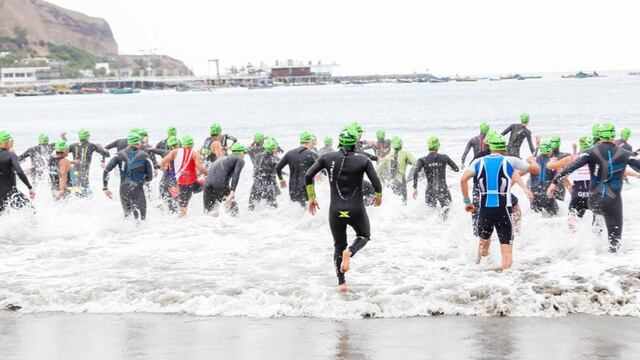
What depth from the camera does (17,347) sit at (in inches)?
297

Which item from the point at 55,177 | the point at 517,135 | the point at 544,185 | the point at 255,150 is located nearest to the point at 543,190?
the point at 544,185

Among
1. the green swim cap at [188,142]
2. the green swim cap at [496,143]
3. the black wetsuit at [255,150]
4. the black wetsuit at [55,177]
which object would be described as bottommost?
the black wetsuit at [55,177]

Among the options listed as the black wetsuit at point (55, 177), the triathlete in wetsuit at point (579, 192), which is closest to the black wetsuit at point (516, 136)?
the triathlete in wetsuit at point (579, 192)

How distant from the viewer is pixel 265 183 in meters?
15.1

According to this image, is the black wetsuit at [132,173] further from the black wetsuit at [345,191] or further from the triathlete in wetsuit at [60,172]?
the black wetsuit at [345,191]

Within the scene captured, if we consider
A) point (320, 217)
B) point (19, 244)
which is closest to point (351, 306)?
point (320, 217)

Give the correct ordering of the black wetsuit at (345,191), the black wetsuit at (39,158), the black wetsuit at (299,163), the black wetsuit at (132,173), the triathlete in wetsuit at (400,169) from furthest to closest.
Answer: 1. the black wetsuit at (39,158)
2. the triathlete in wetsuit at (400,169)
3. the black wetsuit at (299,163)
4. the black wetsuit at (132,173)
5. the black wetsuit at (345,191)

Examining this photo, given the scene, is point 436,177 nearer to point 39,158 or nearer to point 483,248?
point 483,248

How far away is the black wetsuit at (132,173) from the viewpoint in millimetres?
13531

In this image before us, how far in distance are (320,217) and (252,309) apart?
18.5ft

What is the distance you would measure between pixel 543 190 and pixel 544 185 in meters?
0.09

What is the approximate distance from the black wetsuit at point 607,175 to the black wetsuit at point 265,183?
20.4 ft

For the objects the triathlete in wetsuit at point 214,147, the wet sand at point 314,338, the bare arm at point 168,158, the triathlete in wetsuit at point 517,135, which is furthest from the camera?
the triathlete in wetsuit at point 517,135

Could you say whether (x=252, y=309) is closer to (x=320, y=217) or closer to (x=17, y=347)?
(x=17, y=347)
